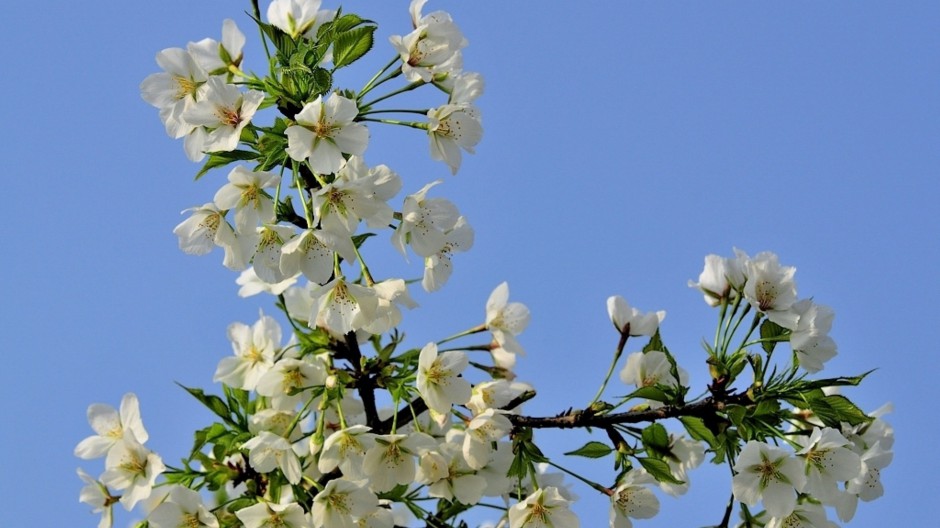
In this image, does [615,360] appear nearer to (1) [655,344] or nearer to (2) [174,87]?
(1) [655,344]

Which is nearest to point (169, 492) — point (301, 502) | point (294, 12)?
point (301, 502)

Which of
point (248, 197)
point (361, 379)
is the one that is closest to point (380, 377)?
point (361, 379)

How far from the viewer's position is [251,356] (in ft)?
13.6

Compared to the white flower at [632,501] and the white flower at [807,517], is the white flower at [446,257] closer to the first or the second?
the white flower at [632,501]

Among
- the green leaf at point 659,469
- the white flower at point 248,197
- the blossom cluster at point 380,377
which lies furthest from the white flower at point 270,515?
the green leaf at point 659,469

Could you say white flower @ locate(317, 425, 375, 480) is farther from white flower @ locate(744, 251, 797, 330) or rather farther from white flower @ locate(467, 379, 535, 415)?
white flower @ locate(744, 251, 797, 330)

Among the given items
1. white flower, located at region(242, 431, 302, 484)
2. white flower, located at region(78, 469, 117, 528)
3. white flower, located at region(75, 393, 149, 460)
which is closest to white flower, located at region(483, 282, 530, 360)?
white flower, located at region(242, 431, 302, 484)

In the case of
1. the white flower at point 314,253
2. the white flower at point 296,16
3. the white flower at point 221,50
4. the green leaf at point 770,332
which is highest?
the white flower at point 296,16

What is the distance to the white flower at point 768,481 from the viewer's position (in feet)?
10.9

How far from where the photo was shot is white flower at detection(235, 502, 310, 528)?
3.46 m

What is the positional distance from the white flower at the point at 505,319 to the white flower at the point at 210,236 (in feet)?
4.02

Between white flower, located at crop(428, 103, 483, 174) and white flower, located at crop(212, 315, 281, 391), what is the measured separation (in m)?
1.17

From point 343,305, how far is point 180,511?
94 centimetres

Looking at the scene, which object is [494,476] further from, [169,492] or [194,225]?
[194,225]
